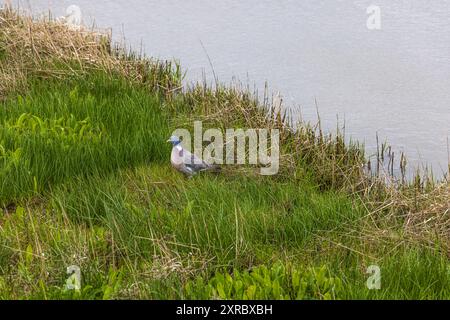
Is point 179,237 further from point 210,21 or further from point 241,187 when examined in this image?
point 210,21

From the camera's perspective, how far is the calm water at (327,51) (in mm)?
9391

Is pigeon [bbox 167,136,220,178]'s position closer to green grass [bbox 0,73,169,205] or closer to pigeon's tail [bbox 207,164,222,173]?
pigeon's tail [bbox 207,164,222,173]

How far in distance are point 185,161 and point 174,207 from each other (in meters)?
0.76

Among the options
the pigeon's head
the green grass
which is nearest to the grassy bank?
the green grass

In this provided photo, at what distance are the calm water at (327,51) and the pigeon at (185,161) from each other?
2193 millimetres

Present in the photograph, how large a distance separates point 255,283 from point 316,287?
0.38 m

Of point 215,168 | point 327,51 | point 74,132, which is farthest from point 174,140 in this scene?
point 327,51

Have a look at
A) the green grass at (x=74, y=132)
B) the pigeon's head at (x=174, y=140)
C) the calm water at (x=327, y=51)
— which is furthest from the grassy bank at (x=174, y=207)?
the calm water at (x=327, y=51)

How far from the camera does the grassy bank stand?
4.56 m

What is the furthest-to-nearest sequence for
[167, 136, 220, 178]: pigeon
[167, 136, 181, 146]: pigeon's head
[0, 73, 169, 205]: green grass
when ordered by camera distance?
1. [167, 136, 181, 146]: pigeon's head
2. [167, 136, 220, 178]: pigeon
3. [0, 73, 169, 205]: green grass

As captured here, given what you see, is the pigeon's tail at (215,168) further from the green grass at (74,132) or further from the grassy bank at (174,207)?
the green grass at (74,132)

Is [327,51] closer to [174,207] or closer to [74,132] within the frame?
[74,132]

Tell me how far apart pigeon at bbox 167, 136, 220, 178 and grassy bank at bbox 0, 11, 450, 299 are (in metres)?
0.11

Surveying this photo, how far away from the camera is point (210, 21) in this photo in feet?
43.1
